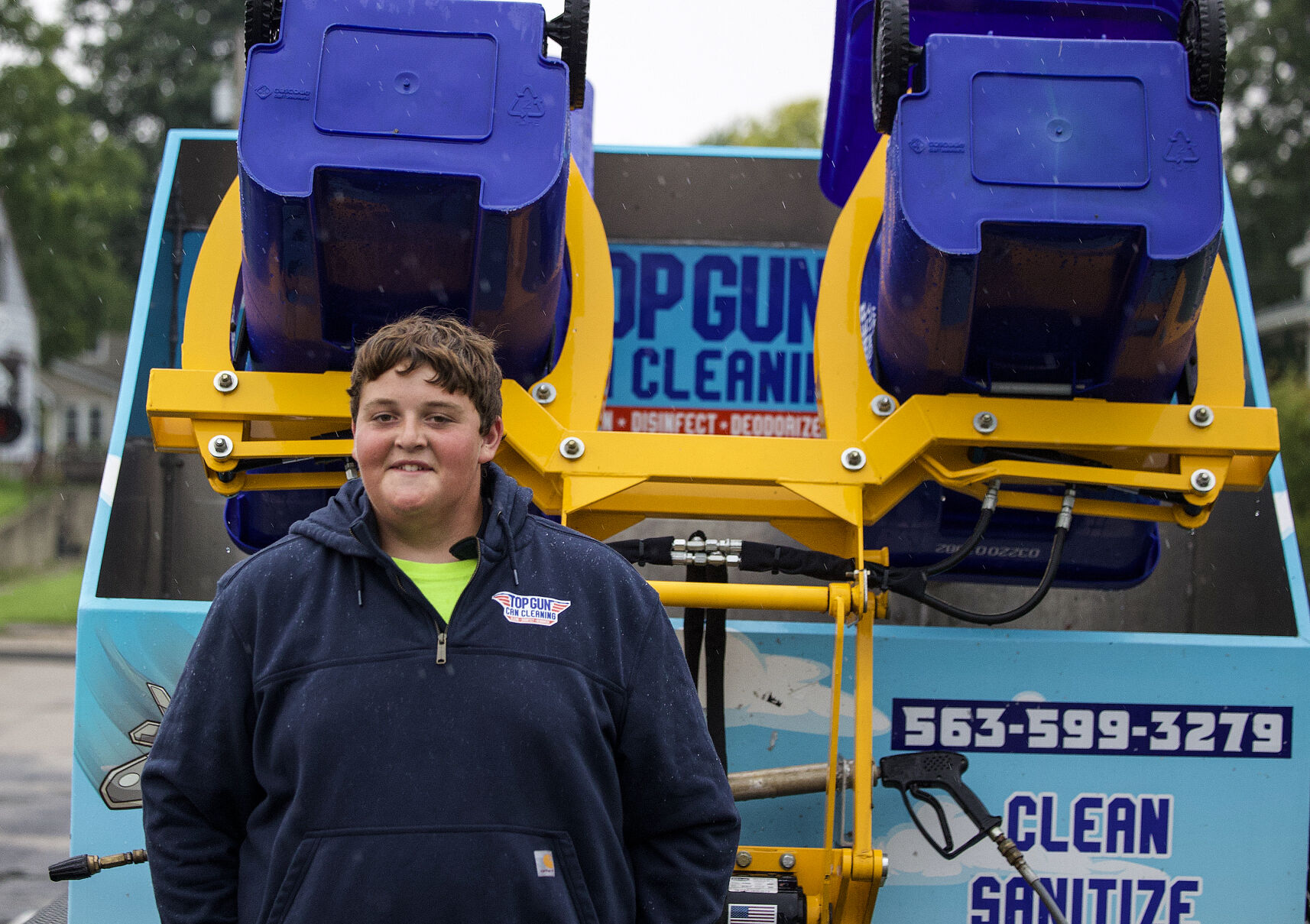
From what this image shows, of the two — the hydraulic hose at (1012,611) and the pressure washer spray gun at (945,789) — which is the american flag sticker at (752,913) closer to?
the pressure washer spray gun at (945,789)

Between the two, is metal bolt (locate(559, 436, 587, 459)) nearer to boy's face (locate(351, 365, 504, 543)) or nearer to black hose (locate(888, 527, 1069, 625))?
black hose (locate(888, 527, 1069, 625))

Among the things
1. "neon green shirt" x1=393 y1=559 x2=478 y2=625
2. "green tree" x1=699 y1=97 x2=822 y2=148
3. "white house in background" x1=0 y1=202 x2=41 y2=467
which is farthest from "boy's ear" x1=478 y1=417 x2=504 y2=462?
"white house in background" x1=0 y1=202 x2=41 y2=467

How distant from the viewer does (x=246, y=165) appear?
2.31 meters

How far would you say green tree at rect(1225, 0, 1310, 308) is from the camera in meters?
32.5

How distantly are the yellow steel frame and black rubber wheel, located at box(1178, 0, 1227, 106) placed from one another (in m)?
0.49

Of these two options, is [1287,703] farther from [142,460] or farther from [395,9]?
[142,460]

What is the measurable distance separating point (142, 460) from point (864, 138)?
2182 mm

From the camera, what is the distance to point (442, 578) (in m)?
1.74

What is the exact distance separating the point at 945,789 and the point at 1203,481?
0.81 m

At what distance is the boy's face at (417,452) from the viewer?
1.69 m

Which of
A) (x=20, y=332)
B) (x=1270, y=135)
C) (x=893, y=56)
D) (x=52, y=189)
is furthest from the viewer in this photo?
(x=20, y=332)

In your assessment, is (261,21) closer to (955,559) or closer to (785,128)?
(955,559)

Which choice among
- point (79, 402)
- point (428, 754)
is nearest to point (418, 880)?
point (428, 754)

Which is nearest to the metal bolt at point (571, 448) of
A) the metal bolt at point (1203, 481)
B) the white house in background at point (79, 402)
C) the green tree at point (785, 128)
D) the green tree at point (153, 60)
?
the metal bolt at point (1203, 481)
